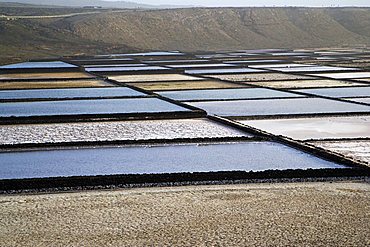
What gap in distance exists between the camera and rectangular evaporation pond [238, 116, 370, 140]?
1167 cm

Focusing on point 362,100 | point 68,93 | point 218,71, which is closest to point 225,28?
point 218,71

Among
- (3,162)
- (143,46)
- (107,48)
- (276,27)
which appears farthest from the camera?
(276,27)

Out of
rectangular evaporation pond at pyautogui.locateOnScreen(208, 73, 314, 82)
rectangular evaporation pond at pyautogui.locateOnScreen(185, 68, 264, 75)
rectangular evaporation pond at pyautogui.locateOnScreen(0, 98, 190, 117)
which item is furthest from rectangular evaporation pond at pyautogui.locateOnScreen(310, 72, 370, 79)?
rectangular evaporation pond at pyautogui.locateOnScreen(0, 98, 190, 117)

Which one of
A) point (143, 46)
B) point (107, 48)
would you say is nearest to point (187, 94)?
point (107, 48)

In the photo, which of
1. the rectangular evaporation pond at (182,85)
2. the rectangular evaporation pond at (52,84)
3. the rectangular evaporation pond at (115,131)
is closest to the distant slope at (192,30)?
the rectangular evaporation pond at (52,84)

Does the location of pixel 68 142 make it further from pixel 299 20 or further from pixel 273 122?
pixel 299 20

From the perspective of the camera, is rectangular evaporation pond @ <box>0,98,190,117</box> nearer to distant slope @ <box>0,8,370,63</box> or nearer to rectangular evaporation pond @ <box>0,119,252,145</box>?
rectangular evaporation pond @ <box>0,119,252,145</box>

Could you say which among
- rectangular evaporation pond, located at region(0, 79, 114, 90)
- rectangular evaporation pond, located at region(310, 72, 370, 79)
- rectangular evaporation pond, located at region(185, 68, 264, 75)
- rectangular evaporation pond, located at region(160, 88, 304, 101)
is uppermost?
rectangular evaporation pond, located at region(310, 72, 370, 79)

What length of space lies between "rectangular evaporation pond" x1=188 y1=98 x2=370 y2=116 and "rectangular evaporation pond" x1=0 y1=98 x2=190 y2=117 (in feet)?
3.00

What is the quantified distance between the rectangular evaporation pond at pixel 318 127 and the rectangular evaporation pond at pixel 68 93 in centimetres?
570

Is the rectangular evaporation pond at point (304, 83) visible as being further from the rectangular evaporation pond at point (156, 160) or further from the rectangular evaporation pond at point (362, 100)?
the rectangular evaporation pond at point (156, 160)

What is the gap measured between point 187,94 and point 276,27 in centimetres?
4799

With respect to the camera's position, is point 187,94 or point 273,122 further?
point 187,94

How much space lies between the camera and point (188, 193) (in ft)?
26.7
